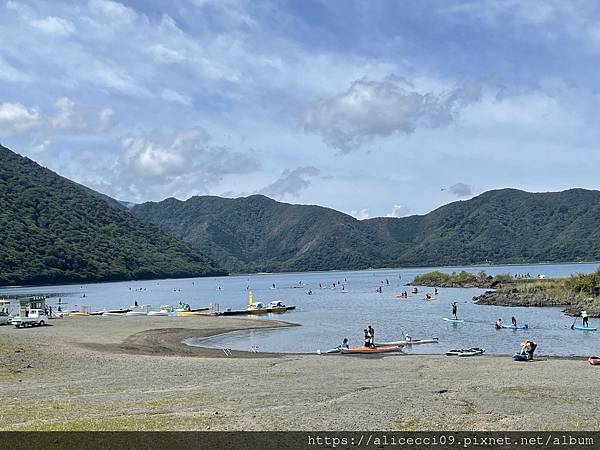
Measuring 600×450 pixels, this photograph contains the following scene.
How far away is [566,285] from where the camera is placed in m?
76.9

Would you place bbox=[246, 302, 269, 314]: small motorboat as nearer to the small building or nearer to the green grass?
the small building

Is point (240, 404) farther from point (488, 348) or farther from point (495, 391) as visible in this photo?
point (488, 348)

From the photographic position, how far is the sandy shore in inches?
571

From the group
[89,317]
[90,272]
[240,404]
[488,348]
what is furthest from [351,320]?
[90,272]

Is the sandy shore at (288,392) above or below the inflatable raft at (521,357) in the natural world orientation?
above

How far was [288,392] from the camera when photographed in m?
19.2

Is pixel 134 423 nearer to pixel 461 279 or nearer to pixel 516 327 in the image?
pixel 516 327

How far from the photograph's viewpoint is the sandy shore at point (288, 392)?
14.5m

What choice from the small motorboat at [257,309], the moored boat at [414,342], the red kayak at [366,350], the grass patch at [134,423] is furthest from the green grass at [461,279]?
the grass patch at [134,423]

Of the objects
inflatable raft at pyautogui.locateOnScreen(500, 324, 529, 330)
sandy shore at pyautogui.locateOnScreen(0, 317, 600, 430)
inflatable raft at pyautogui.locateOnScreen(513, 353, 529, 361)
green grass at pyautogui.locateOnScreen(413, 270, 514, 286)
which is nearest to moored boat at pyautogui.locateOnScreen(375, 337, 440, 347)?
sandy shore at pyautogui.locateOnScreen(0, 317, 600, 430)

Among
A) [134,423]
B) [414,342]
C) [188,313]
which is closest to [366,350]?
[414,342]

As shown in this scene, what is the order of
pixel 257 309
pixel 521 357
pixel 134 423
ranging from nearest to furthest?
pixel 134 423 → pixel 521 357 → pixel 257 309

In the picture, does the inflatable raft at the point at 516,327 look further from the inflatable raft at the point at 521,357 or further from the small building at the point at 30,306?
the small building at the point at 30,306

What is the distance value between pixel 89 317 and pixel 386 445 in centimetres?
5931
